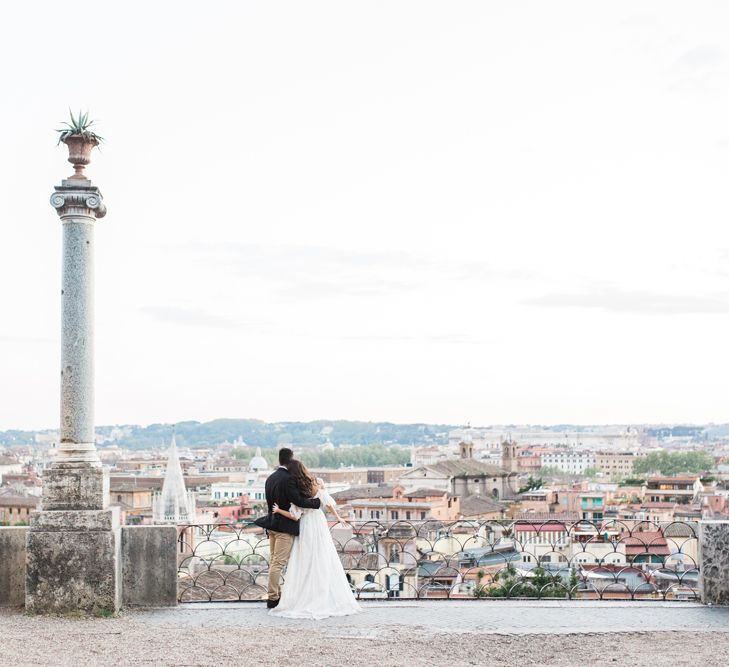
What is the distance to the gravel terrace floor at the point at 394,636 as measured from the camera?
6766 millimetres

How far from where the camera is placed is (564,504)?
84375mm

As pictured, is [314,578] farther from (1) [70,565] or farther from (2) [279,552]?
(1) [70,565]

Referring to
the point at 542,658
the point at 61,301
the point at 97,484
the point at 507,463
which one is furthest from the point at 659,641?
the point at 507,463

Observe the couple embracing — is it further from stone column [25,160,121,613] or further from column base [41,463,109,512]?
column base [41,463,109,512]

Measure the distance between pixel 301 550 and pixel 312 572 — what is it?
19 cm

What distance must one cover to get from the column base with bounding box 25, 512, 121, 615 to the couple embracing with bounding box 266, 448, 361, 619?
116 cm

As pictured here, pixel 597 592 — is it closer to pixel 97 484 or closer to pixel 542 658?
pixel 542 658

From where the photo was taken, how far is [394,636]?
744 cm

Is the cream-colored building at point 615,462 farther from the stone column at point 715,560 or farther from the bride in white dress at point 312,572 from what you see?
the bride in white dress at point 312,572

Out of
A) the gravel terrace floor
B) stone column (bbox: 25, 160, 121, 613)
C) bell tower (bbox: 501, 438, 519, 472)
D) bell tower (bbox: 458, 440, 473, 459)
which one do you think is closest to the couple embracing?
the gravel terrace floor

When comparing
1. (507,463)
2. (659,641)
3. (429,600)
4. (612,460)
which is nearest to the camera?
(659,641)

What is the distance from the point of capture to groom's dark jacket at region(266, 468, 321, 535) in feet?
28.0

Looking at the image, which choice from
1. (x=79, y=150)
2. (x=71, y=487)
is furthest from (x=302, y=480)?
(x=79, y=150)

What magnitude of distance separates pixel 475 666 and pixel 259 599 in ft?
9.67
